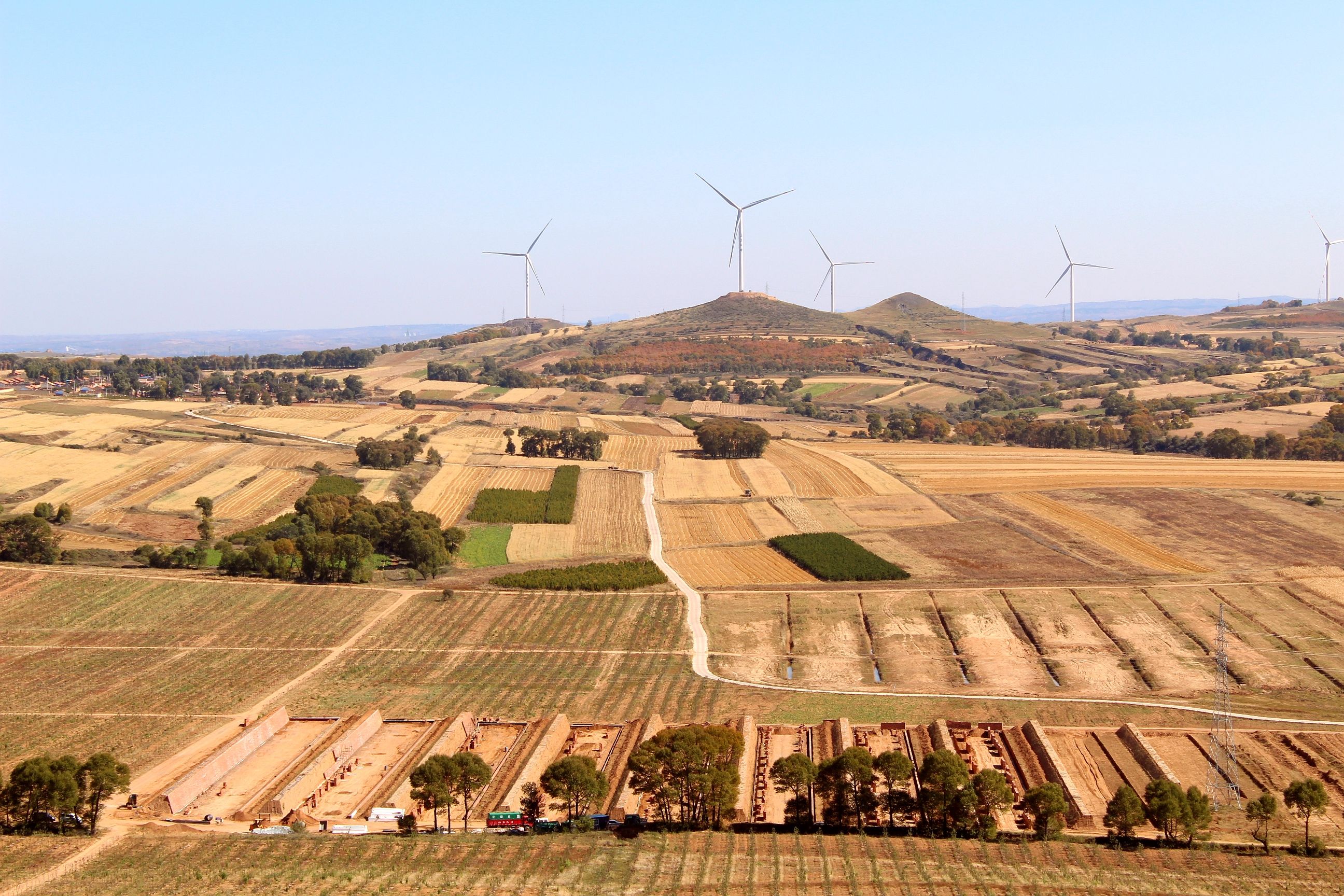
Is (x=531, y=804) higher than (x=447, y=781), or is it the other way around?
(x=447, y=781)

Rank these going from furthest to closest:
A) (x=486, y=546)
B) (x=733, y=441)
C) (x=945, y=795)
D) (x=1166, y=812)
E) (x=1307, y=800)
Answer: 1. (x=733, y=441)
2. (x=486, y=546)
3. (x=945, y=795)
4. (x=1166, y=812)
5. (x=1307, y=800)

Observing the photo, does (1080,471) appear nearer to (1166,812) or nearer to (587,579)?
(587,579)

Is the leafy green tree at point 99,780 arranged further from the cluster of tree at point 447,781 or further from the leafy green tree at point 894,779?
the leafy green tree at point 894,779

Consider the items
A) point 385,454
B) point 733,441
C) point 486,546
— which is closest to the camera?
point 486,546

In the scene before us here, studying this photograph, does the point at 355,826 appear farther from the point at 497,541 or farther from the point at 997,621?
the point at 497,541

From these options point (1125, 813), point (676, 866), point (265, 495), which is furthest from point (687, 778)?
point (265, 495)

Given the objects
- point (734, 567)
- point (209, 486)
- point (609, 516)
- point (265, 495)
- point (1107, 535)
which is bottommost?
point (734, 567)

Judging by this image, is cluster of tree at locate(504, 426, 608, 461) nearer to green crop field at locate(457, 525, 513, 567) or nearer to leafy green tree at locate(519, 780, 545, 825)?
green crop field at locate(457, 525, 513, 567)

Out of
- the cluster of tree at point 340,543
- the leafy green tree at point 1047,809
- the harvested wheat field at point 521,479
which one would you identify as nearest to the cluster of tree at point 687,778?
the leafy green tree at point 1047,809
